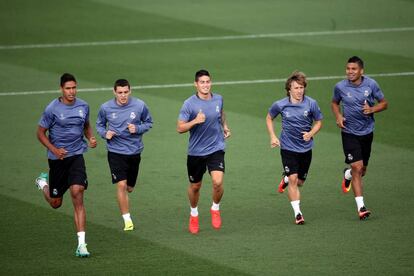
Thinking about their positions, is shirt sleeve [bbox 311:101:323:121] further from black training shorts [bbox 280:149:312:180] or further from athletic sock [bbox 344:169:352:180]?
athletic sock [bbox 344:169:352:180]

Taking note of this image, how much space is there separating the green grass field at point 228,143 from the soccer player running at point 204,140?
553 millimetres

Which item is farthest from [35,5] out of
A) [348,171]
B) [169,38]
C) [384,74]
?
[348,171]

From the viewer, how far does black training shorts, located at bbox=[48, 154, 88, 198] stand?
1408 cm

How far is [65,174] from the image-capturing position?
569 inches

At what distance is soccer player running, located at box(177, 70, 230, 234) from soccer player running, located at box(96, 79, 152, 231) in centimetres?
68

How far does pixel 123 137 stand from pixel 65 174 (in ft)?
3.37

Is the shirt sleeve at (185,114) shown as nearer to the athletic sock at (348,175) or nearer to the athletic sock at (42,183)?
the athletic sock at (42,183)

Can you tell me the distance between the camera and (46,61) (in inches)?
1066

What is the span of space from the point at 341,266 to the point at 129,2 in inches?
879

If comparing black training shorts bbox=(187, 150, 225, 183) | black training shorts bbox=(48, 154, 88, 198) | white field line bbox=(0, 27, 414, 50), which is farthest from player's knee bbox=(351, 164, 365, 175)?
white field line bbox=(0, 27, 414, 50)

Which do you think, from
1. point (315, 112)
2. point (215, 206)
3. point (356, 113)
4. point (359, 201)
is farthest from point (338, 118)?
point (215, 206)

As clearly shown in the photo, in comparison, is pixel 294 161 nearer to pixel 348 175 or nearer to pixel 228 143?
pixel 348 175

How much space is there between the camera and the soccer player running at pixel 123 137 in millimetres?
14789

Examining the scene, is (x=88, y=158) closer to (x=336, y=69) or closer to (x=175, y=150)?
(x=175, y=150)
